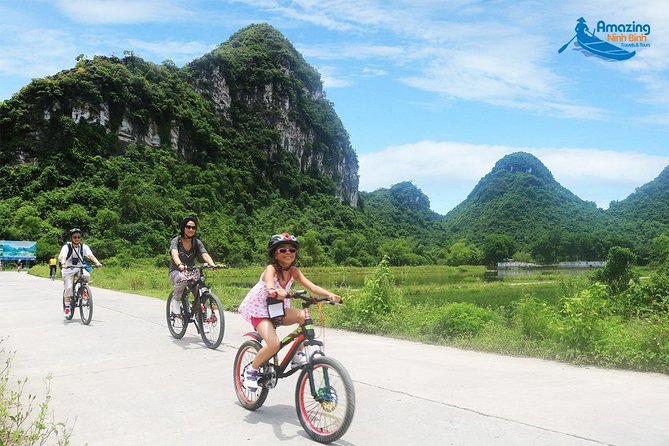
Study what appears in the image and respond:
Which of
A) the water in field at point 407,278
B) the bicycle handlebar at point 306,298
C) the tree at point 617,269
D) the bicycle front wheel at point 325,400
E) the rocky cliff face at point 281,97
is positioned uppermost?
the rocky cliff face at point 281,97

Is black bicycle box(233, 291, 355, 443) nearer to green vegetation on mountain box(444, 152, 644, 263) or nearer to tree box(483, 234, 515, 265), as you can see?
green vegetation on mountain box(444, 152, 644, 263)

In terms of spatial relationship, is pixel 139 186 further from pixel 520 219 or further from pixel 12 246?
pixel 520 219

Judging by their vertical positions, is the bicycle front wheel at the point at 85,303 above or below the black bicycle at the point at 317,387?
below

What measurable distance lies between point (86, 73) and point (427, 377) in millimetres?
83961

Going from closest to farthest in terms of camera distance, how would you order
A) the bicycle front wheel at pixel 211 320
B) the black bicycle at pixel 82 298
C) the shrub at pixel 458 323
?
the bicycle front wheel at pixel 211 320 < the shrub at pixel 458 323 < the black bicycle at pixel 82 298

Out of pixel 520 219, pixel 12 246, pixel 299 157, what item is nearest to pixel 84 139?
pixel 12 246

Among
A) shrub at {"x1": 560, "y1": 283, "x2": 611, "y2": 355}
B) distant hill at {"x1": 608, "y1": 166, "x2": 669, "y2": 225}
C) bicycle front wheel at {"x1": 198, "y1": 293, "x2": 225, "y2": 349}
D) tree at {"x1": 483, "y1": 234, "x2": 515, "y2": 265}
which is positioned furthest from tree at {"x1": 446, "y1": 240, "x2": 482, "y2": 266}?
bicycle front wheel at {"x1": 198, "y1": 293, "x2": 225, "y2": 349}

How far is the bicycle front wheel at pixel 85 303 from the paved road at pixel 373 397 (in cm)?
180

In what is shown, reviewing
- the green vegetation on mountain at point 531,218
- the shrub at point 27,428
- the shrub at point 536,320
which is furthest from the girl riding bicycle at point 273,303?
the green vegetation on mountain at point 531,218

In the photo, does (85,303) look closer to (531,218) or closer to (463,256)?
(463,256)

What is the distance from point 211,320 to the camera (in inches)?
295

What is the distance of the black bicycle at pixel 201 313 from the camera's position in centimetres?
742

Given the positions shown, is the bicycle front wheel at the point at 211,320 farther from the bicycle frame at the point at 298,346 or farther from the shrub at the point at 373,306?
the bicycle frame at the point at 298,346

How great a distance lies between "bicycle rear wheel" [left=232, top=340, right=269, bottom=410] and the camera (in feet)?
14.7
